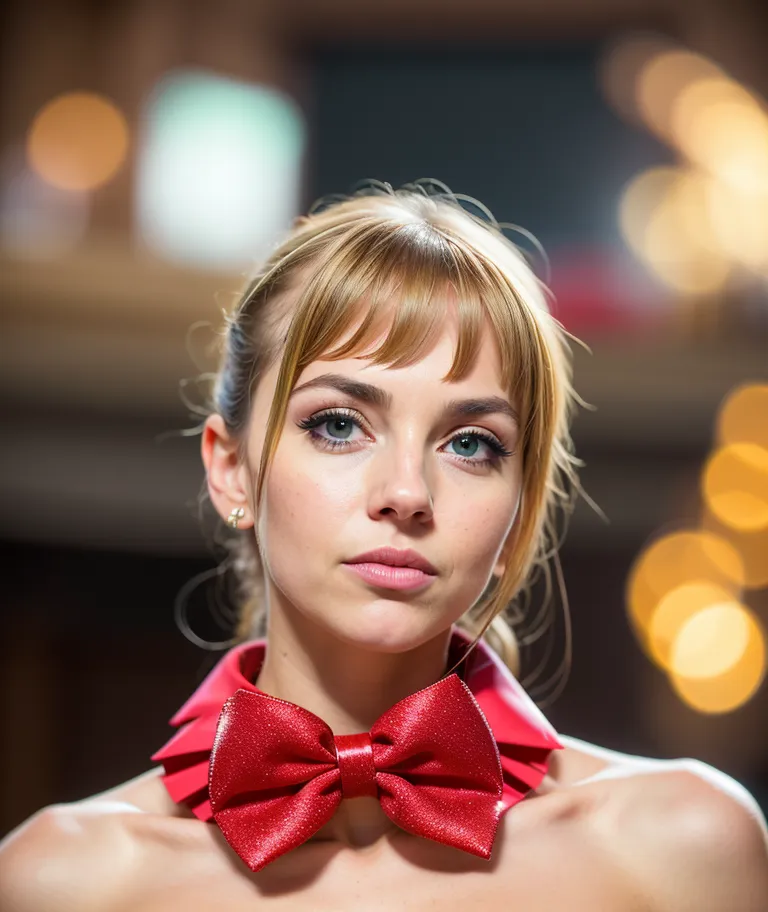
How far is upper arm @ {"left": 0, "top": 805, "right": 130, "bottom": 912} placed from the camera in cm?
119

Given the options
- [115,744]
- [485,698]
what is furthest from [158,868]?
[115,744]

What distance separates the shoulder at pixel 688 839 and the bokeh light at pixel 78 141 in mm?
3222

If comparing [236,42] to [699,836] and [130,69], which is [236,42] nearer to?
[130,69]

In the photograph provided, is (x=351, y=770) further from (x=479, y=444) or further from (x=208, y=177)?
(x=208, y=177)

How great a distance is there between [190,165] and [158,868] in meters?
3.14

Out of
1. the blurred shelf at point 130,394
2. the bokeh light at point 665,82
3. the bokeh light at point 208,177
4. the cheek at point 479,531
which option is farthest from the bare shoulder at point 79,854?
the bokeh light at point 665,82

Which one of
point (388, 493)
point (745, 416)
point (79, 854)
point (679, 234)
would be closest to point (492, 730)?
point (388, 493)

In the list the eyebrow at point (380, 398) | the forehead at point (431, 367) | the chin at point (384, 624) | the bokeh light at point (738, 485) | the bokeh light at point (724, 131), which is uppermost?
the bokeh light at point (724, 131)

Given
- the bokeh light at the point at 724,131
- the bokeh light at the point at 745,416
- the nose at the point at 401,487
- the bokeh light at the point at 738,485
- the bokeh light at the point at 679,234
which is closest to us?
the nose at the point at 401,487

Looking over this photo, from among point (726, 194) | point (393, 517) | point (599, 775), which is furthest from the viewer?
point (726, 194)

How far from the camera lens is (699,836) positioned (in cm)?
124

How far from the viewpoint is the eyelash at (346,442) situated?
1151 millimetres

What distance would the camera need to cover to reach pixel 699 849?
1237 mm

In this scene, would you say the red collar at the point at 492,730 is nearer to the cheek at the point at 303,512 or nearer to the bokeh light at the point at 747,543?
the cheek at the point at 303,512
